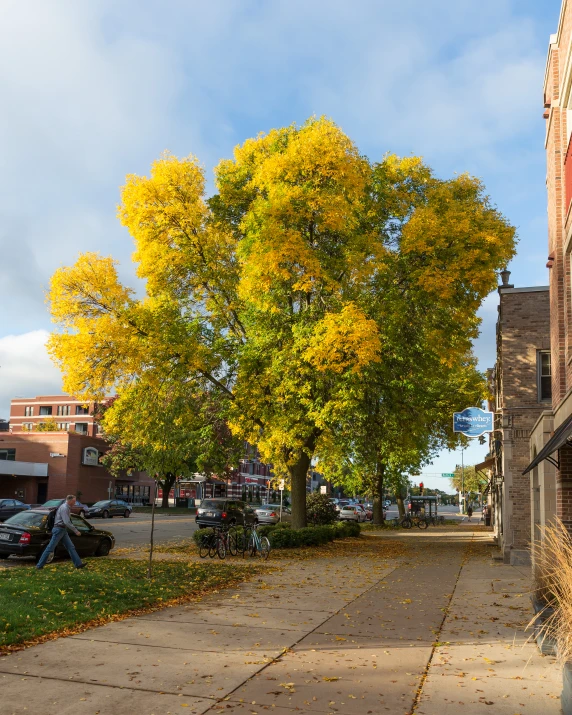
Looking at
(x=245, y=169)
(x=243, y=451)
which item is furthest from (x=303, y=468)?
(x=245, y=169)

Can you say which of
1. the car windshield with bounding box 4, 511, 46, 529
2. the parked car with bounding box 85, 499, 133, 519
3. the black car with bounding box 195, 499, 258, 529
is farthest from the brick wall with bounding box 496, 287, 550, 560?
the parked car with bounding box 85, 499, 133, 519

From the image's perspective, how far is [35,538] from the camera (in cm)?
1859

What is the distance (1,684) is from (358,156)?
62.8 ft

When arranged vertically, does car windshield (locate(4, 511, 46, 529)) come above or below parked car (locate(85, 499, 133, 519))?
above

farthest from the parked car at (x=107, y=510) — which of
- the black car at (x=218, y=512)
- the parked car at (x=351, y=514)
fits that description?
the black car at (x=218, y=512)

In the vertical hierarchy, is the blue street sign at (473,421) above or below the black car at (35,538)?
above

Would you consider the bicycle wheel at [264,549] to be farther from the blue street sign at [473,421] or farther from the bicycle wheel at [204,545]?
the blue street sign at [473,421]

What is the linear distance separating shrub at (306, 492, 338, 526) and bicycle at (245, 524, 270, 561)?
1438cm

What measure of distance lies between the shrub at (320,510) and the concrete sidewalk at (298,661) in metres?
22.9

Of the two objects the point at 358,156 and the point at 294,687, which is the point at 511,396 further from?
the point at 294,687

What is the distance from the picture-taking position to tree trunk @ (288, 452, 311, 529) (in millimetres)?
26172

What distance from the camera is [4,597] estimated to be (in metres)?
10.9

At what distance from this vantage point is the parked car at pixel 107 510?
166 ft

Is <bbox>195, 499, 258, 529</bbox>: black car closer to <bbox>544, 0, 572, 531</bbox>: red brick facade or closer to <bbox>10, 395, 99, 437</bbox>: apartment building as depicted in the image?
<bbox>544, 0, 572, 531</bbox>: red brick facade
